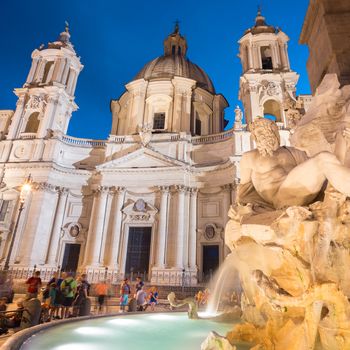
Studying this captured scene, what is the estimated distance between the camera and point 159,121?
26047 millimetres

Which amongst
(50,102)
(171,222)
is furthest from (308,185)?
(50,102)

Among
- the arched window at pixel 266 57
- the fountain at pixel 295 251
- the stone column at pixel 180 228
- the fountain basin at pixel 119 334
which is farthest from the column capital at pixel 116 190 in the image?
the fountain at pixel 295 251

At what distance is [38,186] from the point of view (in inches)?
781

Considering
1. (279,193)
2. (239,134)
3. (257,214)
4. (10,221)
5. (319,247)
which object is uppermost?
(239,134)

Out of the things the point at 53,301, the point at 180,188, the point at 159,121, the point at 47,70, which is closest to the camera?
the point at 53,301

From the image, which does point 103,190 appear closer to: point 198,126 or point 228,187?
point 228,187

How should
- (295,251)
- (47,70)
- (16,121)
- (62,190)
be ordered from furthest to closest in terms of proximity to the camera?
(47,70) → (16,121) → (62,190) → (295,251)

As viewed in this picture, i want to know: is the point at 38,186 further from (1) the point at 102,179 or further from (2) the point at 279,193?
(2) the point at 279,193

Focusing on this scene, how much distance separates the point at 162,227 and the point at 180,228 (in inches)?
50.1

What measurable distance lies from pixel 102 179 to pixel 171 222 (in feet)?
20.2

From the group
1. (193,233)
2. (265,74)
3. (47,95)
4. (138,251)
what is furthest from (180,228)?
(47,95)

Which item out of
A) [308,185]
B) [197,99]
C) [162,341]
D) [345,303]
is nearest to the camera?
[345,303]

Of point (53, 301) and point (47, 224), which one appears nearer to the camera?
point (53, 301)

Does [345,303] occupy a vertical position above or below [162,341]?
above
